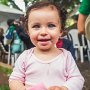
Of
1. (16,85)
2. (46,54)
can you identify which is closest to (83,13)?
(46,54)

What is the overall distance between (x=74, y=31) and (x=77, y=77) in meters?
12.1

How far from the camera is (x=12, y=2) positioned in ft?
117

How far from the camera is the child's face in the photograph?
2352mm

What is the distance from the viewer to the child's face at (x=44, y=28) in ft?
7.72

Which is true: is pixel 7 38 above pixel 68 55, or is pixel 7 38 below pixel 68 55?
below

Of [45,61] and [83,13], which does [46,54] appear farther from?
[83,13]

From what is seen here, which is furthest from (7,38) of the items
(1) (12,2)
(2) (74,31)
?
(1) (12,2)

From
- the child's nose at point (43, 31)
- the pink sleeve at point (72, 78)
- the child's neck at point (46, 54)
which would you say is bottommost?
the pink sleeve at point (72, 78)

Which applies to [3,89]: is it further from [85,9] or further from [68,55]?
[68,55]

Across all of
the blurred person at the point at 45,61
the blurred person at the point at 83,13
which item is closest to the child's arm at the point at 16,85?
the blurred person at the point at 45,61

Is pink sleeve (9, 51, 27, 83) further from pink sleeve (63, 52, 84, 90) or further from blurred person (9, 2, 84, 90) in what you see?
pink sleeve (63, 52, 84, 90)

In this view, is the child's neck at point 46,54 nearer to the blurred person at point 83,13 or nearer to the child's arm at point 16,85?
the child's arm at point 16,85

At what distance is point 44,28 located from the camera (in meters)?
2.36

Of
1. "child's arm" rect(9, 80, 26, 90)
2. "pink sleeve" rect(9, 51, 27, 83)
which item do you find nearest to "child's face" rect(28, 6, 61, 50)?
"pink sleeve" rect(9, 51, 27, 83)
